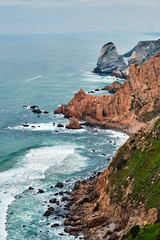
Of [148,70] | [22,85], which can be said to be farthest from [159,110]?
[22,85]

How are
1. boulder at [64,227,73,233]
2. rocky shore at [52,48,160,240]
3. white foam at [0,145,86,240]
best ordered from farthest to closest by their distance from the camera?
white foam at [0,145,86,240]
boulder at [64,227,73,233]
rocky shore at [52,48,160,240]

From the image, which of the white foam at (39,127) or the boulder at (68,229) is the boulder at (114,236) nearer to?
the boulder at (68,229)

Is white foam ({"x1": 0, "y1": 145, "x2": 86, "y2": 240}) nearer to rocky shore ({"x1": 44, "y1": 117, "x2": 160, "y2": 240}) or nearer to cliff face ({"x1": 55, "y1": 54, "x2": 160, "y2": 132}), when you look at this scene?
rocky shore ({"x1": 44, "y1": 117, "x2": 160, "y2": 240})

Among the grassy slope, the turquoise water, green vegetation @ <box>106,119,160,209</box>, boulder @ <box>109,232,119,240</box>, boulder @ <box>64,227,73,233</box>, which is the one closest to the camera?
the grassy slope

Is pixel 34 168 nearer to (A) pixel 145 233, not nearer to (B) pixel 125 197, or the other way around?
(B) pixel 125 197

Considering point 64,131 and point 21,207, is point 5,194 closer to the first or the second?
point 21,207

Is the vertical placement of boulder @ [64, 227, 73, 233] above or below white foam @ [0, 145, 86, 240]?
below

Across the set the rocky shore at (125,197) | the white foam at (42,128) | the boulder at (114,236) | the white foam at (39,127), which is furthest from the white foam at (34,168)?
the boulder at (114,236)

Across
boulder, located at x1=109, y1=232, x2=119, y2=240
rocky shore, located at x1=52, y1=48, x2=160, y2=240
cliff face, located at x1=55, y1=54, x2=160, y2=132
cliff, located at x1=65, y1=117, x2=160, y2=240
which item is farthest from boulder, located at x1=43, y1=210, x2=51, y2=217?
cliff face, located at x1=55, y1=54, x2=160, y2=132
